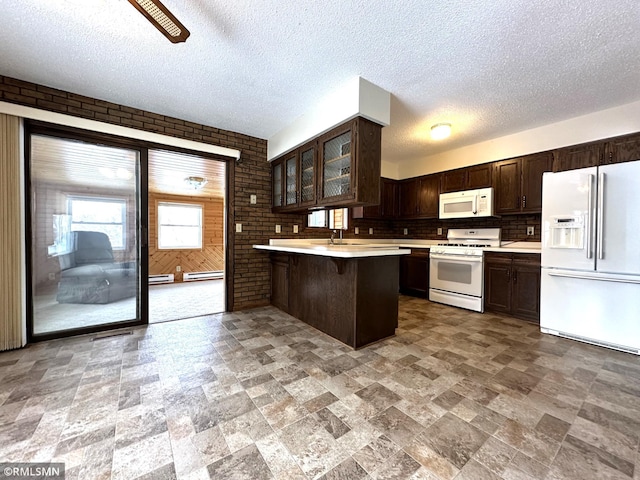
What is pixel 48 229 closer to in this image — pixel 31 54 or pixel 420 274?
pixel 31 54

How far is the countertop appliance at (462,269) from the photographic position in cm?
370

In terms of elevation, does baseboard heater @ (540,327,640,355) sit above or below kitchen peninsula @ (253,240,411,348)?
below

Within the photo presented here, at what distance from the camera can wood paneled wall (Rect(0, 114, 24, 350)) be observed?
2.34 m

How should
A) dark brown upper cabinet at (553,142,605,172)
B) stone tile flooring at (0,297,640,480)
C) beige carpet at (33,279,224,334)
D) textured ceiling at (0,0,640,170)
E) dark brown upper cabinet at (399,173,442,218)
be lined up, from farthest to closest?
1. dark brown upper cabinet at (399,173,442,218)
2. dark brown upper cabinet at (553,142,605,172)
3. beige carpet at (33,279,224,334)
4. textured ceiling at (0,0,640,170)
5. stone tile flooring at (0,297,640,480)

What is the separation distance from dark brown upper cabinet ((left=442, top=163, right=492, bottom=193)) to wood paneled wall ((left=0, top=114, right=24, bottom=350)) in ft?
17.7

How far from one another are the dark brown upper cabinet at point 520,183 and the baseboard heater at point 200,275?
21.7 feet

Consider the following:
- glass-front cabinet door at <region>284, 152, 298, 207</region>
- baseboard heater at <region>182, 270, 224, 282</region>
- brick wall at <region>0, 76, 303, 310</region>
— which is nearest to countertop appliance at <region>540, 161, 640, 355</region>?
glass-front cabinet door at <region>284, 152, 298, 207</region>

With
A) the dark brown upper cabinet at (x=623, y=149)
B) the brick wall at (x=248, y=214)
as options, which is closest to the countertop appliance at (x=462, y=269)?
the brick wall at (x=248, y=214)

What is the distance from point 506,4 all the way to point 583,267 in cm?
261

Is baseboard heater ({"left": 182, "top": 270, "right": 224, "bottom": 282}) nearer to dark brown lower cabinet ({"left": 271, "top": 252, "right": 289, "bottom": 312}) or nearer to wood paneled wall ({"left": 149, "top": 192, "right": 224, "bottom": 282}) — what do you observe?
wood paneled wall ({"left": 149, "top": 192, "right": 224, "bottom": 282})

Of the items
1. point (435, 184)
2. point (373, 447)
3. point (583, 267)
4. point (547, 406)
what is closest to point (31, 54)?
point (373, 447)

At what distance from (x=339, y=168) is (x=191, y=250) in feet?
18.2

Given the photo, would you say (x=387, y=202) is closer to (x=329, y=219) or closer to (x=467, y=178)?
(x=467, y=178)

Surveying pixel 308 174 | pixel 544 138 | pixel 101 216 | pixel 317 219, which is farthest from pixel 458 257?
pixel 101 216
